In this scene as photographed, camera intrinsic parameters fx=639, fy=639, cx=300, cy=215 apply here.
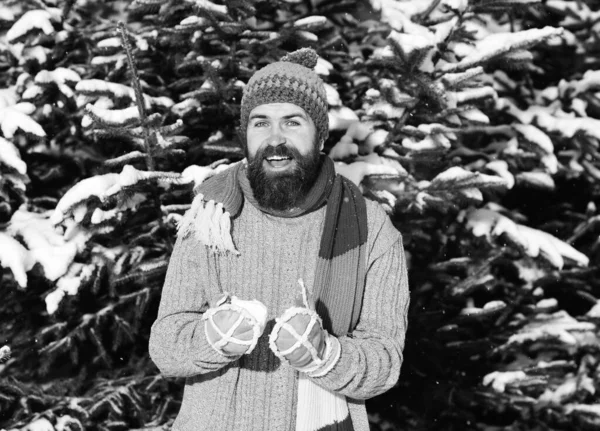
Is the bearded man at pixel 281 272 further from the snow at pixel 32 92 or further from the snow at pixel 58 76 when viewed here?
the snow at pixel 32 92

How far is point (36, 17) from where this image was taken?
358 cm

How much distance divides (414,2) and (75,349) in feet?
9.81

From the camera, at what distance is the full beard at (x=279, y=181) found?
7.87 feet

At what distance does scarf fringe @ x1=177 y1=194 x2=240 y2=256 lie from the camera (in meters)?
2.33

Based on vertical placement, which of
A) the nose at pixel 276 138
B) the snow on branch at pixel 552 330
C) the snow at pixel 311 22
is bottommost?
the snow on branch at pixel 552 330

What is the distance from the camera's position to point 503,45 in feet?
11.0

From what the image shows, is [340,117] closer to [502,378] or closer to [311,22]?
[311,22]

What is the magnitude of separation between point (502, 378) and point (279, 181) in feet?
9.42

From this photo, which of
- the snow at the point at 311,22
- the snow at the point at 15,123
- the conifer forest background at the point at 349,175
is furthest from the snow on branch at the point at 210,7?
the snow at the point at 15,123

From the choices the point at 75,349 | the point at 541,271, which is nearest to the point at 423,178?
the point at 541,271

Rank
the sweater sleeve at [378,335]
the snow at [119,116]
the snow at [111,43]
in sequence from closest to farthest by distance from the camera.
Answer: the sweater sleeve at [378,335] < the snow at [119,116] < the snow at [111,43]

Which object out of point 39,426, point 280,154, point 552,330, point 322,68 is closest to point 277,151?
point 280,154

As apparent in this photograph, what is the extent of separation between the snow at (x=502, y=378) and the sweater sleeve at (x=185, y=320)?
111 inches

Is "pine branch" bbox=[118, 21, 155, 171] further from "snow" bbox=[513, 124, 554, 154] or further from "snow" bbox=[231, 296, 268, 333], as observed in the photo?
Answer: "snow" bbox=[513, 124, 554, 154]
